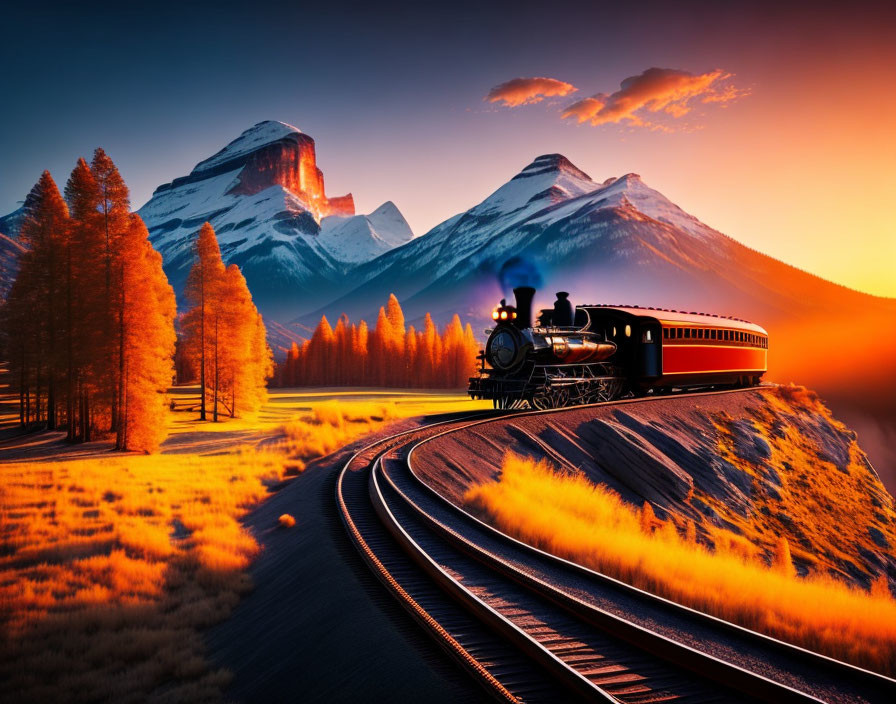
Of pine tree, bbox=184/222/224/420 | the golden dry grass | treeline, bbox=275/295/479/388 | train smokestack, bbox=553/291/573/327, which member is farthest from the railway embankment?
treeline, bbox=275/295/479/388

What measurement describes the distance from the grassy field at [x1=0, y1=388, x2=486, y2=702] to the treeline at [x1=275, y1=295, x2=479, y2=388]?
5038cm

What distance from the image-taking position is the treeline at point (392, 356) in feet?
232

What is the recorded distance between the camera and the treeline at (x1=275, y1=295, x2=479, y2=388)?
70750mm

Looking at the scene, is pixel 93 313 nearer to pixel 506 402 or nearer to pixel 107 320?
pixel 107 320

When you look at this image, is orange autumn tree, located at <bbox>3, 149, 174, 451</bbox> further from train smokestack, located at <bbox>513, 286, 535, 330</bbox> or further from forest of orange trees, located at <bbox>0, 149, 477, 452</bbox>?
train smokestack, located at <bbox>513, 286, 535, 330</bbox>

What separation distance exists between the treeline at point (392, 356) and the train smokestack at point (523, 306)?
48.1 meters

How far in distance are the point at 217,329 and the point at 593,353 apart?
23.9 meters

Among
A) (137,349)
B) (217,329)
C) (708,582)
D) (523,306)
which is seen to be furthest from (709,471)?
(217,329)

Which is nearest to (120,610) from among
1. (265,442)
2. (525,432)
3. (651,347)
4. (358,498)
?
(358,498)

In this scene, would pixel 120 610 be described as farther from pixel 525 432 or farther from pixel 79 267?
pixel 79 267

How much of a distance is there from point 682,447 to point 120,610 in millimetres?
19412

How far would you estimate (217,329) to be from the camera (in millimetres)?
32406

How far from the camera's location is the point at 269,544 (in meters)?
9.82

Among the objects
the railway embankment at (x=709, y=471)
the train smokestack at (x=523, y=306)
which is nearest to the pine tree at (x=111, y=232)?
the railway embankment at (x=709, y=471)
